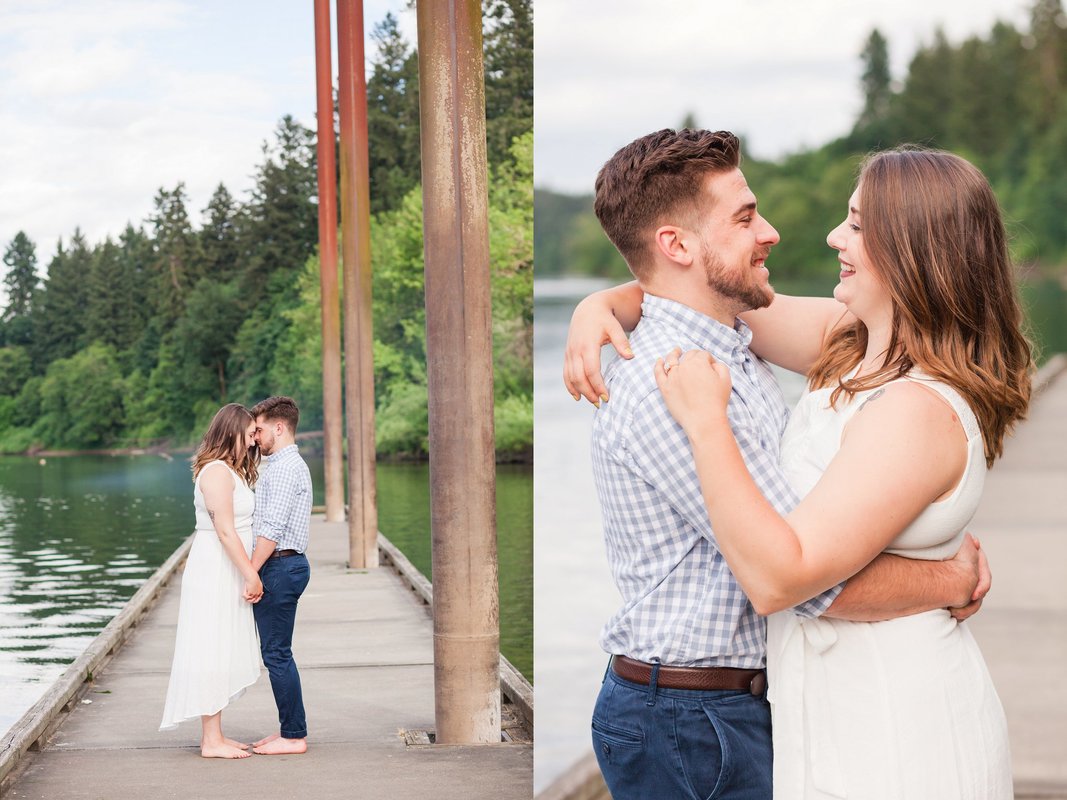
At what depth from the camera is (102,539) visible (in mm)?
2871

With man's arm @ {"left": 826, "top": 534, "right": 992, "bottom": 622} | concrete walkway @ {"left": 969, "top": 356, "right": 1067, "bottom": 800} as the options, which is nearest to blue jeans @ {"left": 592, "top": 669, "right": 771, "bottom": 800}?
man's arm @ {"left": 826, "top": 534, "right": 992, "bottom": 622}

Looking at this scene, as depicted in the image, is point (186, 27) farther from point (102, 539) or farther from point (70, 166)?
point (102, 539)

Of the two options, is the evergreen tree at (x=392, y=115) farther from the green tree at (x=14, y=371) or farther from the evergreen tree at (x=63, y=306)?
the green tree at (x=14, y=371)

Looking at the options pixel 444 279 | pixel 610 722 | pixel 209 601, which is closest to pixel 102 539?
pixel 209 601

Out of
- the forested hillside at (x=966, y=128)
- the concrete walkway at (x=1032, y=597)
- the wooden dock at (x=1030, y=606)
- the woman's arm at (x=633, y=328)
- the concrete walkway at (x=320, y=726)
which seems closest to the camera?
the woman's arm at (x=633, y=328)

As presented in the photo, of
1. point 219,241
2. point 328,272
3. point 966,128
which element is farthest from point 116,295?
point 966,128

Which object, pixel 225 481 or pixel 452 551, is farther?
pixel 452 551

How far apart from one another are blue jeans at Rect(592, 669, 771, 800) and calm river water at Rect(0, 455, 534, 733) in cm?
167

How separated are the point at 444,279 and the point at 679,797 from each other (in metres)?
1.97

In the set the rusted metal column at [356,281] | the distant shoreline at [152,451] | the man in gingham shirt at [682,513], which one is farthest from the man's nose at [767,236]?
A: the rusted metal column at [356,281]

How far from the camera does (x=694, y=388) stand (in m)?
1.14

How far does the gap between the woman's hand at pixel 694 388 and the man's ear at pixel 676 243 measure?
143mm

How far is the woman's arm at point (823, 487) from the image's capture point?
109cm

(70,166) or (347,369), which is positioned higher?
(70,166)
